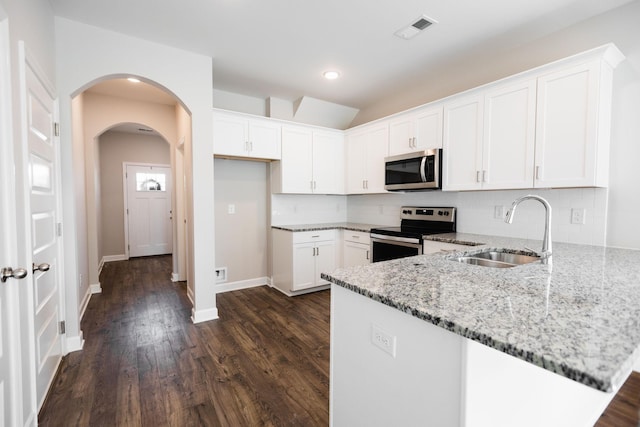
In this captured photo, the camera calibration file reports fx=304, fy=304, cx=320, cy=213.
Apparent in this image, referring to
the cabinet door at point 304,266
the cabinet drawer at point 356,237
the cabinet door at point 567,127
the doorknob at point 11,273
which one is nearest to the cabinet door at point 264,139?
the cabinet door at point 304,266

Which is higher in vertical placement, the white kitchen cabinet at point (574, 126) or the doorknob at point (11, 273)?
the white kitchen cabinet at point (574, 126)

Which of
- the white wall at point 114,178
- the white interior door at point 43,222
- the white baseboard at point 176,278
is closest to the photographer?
the white interior door at point 43,222

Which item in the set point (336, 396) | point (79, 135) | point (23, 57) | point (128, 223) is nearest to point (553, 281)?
point (336, 396)

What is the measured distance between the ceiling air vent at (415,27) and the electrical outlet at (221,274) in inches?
131

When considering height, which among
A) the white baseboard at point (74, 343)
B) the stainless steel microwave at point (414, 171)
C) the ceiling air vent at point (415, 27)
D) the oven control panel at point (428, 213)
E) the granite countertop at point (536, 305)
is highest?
the ceiling air vent at point (415, 27)

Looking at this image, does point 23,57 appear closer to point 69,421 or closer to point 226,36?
point 226,36

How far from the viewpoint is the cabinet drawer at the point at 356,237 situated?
12.3 ft

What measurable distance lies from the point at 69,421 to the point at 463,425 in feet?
6.94

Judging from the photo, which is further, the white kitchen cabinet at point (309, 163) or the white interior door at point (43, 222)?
the white kitchen cabinet at point (309, 163)

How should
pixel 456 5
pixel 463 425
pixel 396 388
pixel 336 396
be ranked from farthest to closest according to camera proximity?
pixel 456 5, pixel 336 396, pixel 396 388, pixel 463 425

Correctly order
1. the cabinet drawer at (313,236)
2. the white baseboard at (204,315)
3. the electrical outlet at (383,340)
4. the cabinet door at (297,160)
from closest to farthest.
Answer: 1. the electrical outlet at (383,340)
2. the white baseboard at (204,315)
3. the cabinet drawer at (313,236)
4. the cabinet door at (297,160)

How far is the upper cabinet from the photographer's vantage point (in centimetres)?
217

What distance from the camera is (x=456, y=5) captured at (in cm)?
221

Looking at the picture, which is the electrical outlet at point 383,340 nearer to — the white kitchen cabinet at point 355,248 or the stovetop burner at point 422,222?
the stovetop burner at point 422,222
